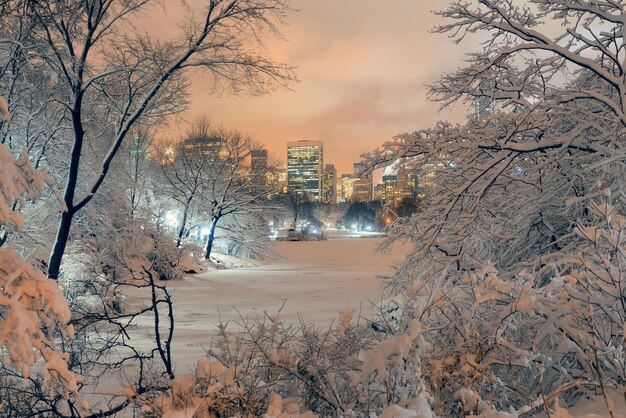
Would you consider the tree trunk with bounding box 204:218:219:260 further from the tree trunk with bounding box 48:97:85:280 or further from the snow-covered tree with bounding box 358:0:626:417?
the snow-covered tree with bounding box 358:0:626:417

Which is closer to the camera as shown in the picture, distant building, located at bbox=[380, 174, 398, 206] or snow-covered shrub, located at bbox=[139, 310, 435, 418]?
snow-covered shrub, located at bbox=[139, 310, 435, 418]

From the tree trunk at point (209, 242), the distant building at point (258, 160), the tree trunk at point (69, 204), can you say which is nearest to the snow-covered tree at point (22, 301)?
the tree trunk at point (69, 204)

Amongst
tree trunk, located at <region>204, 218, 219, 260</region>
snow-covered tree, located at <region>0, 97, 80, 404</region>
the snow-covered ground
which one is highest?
snow-covered tree, located at <region>0, 97, 80, 404</region>

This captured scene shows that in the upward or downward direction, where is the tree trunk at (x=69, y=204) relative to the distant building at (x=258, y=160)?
downward

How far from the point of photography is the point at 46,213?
1648 centimetres

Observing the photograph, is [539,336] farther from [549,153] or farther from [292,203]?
[292,203]

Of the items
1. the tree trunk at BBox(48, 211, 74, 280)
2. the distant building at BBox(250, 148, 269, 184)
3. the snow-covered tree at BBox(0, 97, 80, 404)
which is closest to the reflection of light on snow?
the distant building at BBox(250, 148, 269, 184)

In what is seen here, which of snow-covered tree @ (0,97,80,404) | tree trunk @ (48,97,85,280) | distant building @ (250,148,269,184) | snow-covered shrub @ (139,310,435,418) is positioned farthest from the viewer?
distant building @ (250,148,269,184)

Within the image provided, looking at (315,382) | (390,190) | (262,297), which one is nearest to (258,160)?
(262,297)

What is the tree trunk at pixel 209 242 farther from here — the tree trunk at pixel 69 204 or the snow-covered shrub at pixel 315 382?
the snow-covered shrub at pixel 315 382

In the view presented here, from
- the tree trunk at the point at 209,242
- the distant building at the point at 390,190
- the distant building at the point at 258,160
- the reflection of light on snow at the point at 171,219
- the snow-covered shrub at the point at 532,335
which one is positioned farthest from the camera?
the distant building at the point at 258,160

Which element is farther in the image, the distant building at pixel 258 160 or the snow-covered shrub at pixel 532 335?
the distant building at pixel 258 160

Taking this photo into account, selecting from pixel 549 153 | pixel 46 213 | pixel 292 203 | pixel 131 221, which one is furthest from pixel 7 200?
pixel 292 203

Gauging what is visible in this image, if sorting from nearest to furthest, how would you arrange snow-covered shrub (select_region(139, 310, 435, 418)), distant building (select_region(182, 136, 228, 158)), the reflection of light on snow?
1. snow-covered shrub (select_region(139, 310, 435, 418))
2. the reflection of light on snow
3. distant building (select_region(182, 136, 228, 158))
